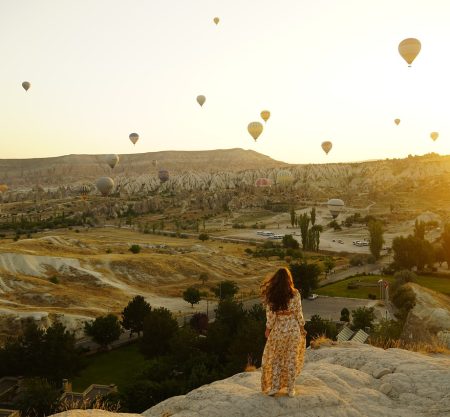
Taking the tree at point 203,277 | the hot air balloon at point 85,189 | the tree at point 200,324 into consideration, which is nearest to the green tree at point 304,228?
the tree at point 203,277

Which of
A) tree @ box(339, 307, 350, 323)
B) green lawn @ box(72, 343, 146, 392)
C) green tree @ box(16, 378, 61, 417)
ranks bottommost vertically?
green lawn @ box(72, 343, 146, 392)

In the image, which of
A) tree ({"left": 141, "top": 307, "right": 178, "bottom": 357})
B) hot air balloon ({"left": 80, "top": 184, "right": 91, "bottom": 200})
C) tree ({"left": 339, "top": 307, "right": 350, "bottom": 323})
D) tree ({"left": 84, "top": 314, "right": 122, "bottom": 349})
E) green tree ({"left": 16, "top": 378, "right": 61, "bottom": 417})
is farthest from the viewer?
hot air balloon ({"left": 80, "top": 184, "right": 91, "bottom": 200})

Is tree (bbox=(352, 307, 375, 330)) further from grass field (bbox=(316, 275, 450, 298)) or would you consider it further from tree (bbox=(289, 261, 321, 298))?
grass field (bbox=(316, 275, 450, 298))

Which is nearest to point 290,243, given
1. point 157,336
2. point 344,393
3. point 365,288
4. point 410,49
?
point 365,288

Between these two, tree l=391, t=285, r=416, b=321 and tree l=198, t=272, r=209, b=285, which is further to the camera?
tree l=198, t=272, r=209, b=285

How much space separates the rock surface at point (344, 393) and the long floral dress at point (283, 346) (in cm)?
24

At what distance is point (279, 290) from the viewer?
6449 millimetres

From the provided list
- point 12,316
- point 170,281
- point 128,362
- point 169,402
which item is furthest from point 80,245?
point 169,402

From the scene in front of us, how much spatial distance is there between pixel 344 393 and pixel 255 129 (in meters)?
55.5

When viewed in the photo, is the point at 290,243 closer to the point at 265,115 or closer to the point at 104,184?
the point at 265,115

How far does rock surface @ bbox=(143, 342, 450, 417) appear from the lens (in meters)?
6.38

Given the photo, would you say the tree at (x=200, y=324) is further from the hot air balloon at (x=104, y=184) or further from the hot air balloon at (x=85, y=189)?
the hot air balloon at (x=85, y=189)

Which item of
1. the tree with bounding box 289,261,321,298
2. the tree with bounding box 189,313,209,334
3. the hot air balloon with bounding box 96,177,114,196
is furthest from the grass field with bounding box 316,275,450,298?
the hot air balloon with bounding box 96,177,114,196

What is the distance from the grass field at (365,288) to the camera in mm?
41266
